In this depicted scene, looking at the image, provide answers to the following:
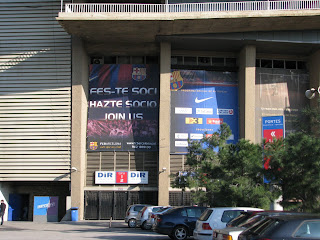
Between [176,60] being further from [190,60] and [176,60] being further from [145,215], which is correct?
[145,215]

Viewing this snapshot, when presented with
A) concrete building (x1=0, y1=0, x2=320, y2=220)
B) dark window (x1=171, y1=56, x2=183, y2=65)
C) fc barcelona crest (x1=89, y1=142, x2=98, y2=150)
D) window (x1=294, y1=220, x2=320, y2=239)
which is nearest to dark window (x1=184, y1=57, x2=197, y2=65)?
concrete building (x1=0, y1=0, x2=320, y2=220)

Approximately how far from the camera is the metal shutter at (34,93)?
31969 mm

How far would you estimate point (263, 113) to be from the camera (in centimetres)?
3388

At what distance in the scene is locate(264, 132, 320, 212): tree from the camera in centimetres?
1368

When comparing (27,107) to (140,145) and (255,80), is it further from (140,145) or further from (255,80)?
(255,80)

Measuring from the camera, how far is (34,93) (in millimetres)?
32500

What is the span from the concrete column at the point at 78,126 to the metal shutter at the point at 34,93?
0.42 metres

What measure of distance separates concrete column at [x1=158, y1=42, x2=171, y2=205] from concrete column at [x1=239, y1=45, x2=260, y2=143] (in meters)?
5.47

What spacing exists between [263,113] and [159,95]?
7.93 meters

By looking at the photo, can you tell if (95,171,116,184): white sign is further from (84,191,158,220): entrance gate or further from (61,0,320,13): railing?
(61,0,320,13): railing

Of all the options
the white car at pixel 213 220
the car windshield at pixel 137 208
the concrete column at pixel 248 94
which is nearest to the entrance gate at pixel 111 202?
the car windshield at pixel 137 208

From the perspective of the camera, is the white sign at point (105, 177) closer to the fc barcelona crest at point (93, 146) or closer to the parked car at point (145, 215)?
the fc barcelona crest at point (93, 146)

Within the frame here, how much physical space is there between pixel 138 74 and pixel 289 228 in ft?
89.5

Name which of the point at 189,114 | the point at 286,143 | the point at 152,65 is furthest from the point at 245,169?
the point at 152,65
